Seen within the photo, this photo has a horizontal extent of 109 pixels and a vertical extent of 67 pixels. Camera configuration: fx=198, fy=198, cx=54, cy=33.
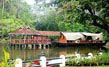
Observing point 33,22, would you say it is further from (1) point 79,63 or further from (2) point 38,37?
(1) point 79,63

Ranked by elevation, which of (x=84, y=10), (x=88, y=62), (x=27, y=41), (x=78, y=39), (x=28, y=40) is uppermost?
(x=84, y=10)

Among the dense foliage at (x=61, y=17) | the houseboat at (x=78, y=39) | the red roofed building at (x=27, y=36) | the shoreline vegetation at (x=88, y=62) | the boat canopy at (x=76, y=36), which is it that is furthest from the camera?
the boat canopy at (x=76, y=36)

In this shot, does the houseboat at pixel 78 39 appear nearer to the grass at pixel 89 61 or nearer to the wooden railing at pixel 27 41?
the wooden railing at pixel 27 41

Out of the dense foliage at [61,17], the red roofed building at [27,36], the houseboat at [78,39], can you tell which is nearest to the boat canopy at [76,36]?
the houseboat at [78,39]

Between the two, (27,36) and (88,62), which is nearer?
(88,62)

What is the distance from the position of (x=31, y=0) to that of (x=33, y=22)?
2329 cm

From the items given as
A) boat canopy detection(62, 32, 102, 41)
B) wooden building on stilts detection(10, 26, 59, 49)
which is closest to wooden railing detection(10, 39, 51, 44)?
wooden building on stilts detection(10, 26, 59, 49)

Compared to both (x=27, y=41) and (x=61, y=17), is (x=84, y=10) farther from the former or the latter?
(x=27, y=41)

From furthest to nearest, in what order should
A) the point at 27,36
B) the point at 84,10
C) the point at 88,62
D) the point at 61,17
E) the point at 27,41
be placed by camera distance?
the point at 27,36 → the point at 27,41 → the point at 61,17 → the point at 84,10 → the point at 88,62

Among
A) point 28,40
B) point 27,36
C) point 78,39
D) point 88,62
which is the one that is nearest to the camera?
point 88,62

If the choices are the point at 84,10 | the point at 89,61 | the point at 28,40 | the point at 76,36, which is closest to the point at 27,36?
the point at 28,40

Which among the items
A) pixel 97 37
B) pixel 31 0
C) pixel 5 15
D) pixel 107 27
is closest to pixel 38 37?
pixel 5 15

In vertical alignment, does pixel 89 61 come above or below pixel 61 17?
below

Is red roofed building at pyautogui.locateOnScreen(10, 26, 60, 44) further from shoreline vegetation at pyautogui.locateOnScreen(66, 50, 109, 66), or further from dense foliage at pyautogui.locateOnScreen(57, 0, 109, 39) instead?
shoreline vegetation at pyautogui.locateOnScreen(66, 50, 109, 66)
